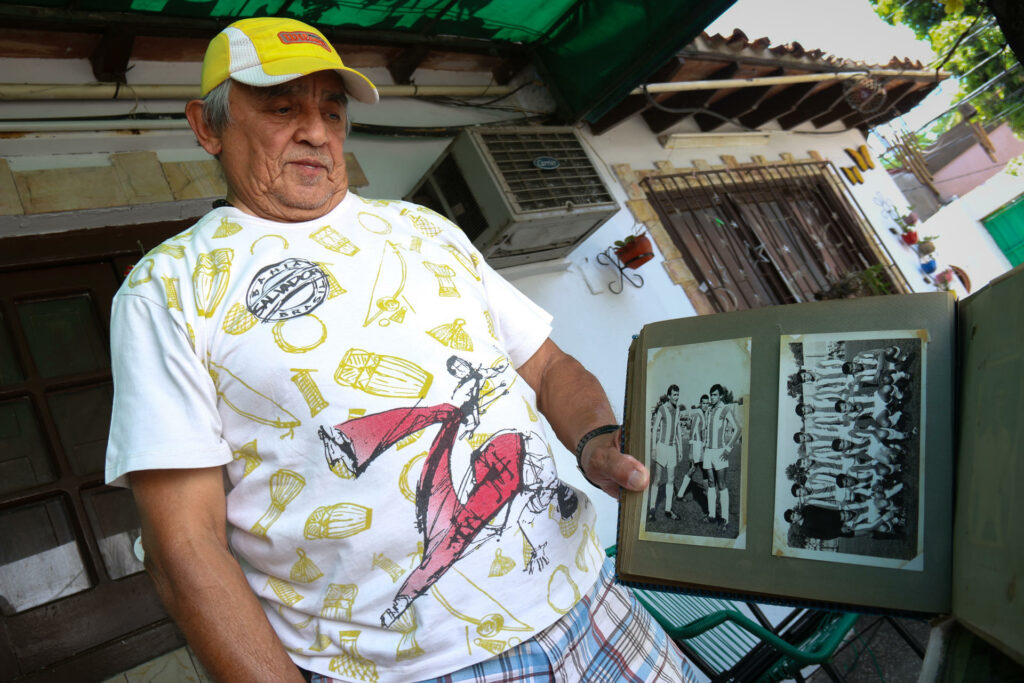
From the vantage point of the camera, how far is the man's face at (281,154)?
125 centimetres

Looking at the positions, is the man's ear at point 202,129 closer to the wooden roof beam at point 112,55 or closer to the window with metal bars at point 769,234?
the wooden roof beam at point 112,55

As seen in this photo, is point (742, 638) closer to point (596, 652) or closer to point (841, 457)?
point (596, 652)

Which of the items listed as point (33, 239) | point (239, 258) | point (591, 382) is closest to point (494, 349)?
point (591, 382)

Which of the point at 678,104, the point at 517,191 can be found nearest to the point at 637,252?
the point at 517,191

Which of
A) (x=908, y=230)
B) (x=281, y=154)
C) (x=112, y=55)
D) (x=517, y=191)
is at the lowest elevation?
(x=908, y=230)

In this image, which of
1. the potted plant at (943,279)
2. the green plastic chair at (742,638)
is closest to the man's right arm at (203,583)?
the green plastic chair at (742,638)

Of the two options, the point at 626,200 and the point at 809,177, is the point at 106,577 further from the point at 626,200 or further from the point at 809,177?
the point at 809,177

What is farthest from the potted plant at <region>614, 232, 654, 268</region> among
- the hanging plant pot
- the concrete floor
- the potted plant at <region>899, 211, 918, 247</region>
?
the potted plant at <region>899, 211, 918, 247</region>

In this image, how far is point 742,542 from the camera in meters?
0.99

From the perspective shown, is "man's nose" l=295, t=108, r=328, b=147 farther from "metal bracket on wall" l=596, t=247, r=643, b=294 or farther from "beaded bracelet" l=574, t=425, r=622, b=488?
"metal bracket on wall" l=596, t=247, r=643, b=294

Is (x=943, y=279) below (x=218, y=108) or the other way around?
below

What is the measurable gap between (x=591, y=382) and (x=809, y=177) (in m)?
5.77

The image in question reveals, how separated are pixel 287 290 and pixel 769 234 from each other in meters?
5.13

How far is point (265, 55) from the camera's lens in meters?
1.24
